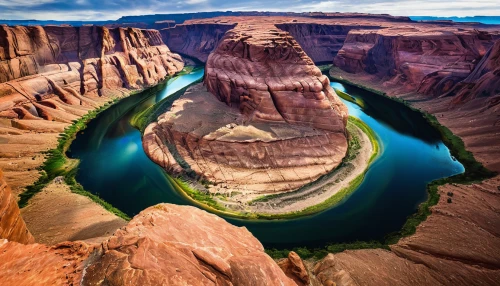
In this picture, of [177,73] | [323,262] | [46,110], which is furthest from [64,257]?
[177,73]

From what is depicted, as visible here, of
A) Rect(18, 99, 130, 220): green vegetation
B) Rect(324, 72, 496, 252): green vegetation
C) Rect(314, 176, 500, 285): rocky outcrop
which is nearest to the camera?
Rect(314, 176, 500, 285): rocky outcrop

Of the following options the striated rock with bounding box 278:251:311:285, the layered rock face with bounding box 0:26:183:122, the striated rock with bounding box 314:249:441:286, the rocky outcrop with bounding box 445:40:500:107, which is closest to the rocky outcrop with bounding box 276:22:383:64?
the rocky outcrop with bounding box 445:40:500:107

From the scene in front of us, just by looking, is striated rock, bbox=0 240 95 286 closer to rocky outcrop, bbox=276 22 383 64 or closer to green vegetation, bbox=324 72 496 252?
green vegetation, bbox=324 72 496 252

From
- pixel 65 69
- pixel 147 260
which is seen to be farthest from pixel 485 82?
pixel 65 69

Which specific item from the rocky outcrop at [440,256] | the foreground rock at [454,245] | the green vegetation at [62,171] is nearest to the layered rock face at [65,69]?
the green vegetation at [62,171]

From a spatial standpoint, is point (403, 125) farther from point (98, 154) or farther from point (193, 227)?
point (98, 154)

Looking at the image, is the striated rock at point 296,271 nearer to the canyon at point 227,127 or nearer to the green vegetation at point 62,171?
the canyon at point 227,127
